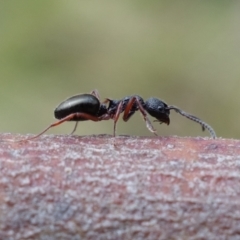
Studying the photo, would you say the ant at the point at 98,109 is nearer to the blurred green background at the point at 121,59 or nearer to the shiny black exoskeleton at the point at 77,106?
the shiny black exoskeleton at the point at 77,106

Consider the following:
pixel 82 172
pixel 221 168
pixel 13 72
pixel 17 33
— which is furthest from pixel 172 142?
pixel 17 33

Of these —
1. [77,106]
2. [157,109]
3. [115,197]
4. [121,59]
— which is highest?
[121,59]

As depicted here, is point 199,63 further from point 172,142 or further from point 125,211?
point 125,211

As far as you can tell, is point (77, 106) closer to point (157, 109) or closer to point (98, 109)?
point (98, 109)

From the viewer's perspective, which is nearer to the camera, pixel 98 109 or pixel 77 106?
pixel 77 106

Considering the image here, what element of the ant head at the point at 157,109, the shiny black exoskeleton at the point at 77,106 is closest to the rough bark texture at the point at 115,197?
the shiny black exoskeleton at the point at 77,106

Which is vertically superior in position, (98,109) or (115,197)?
(98,109)

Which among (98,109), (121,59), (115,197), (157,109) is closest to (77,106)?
(98,109)
